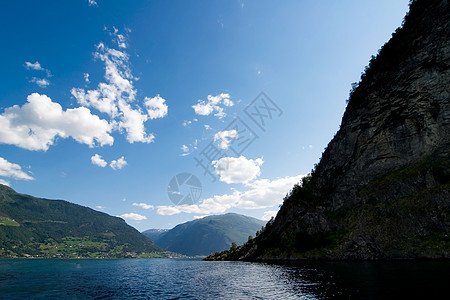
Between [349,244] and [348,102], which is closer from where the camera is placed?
[349,244]

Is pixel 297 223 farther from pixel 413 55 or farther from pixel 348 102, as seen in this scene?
pixel 413 55

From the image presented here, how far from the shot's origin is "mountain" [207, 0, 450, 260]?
234 feet

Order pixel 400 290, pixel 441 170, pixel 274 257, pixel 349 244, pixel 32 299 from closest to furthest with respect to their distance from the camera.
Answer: pixel 400 290
pixel 32 299
pixel 441 170
pixel 349 244
pixel 274 257

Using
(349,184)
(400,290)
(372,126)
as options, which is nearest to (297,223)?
(349,184)

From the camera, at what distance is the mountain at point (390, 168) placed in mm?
71312

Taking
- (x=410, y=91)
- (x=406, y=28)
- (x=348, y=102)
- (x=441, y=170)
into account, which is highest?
(x=406, y=28)

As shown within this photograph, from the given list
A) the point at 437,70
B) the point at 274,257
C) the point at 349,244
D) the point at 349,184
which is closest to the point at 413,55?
the point at 437,70

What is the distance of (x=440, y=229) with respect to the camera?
65.2 meters

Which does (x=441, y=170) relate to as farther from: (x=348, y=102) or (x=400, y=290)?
(x=400, y=290)

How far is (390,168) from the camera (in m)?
91.2

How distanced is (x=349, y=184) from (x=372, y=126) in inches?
1014

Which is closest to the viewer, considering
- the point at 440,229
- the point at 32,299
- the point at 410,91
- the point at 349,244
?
the point at 32,299

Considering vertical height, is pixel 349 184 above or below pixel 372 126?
below

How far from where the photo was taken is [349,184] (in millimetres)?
100938
